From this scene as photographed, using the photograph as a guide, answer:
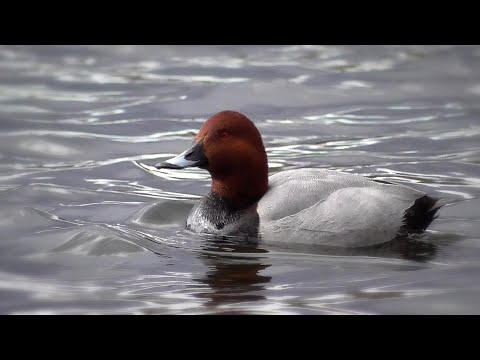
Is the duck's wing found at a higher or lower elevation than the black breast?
higher

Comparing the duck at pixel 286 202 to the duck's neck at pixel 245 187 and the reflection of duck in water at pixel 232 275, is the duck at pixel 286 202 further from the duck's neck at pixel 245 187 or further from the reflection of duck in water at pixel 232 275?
the reflection of duck in water at pixel 232 275

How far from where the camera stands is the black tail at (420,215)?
832cm

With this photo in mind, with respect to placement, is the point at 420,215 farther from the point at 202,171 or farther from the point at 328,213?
the point at 202,171

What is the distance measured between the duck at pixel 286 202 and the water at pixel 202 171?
172 mm

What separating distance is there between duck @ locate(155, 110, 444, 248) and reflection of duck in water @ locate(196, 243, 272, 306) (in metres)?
0.28

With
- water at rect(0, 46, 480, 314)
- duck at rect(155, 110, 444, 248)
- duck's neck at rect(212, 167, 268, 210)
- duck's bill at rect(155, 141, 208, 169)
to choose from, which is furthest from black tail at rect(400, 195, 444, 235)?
duck's bill at rect(155, 141, 208, 169)

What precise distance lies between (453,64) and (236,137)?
25.9 ft

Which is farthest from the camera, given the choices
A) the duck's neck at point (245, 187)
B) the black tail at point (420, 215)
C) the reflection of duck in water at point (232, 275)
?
the duck's neck at point (245, 187)

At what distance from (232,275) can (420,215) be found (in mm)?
1632

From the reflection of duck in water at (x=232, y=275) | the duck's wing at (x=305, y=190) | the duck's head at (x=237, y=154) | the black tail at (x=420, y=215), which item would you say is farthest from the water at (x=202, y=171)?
the duck's head at (x=237, y=154)

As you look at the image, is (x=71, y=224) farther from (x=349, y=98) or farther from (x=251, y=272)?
(x=349, y=98)

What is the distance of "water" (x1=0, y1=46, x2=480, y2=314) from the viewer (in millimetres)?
7305

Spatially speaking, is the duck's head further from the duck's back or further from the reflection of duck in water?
the reflection of duck in water

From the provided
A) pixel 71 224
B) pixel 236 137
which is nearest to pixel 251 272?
pixel 236 137
